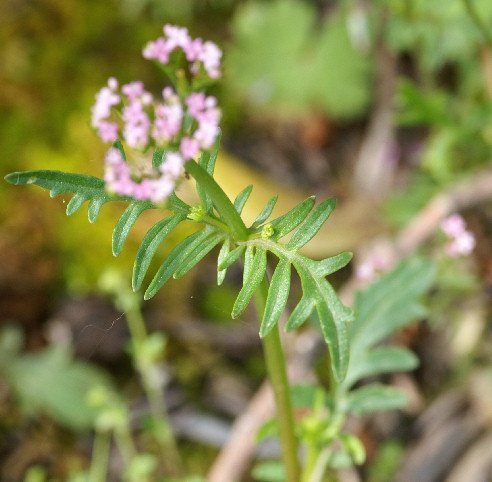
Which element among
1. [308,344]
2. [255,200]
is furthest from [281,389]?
[255,200]

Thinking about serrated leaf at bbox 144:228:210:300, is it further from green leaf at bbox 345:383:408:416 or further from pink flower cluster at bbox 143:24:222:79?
green leaf at bbox 345:383:408:416

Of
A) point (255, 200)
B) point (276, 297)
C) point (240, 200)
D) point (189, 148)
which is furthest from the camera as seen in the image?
point (255, 200)

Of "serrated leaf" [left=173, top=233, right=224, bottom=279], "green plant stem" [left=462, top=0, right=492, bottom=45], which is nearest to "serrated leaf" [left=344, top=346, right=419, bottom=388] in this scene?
"serrated leaf" [left=173, top=233, right=224, bottom=279]

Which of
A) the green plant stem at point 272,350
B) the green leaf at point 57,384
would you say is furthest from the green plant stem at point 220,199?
the green leaf at point 57,384

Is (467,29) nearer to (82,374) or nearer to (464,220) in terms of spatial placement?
(464,220)

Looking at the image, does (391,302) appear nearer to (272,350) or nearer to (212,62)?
(272,350)
